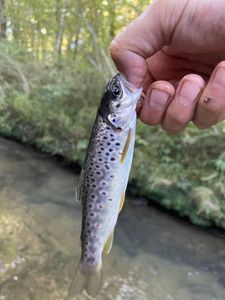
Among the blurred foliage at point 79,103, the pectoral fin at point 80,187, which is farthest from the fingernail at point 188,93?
the blurred foliage at point 79,103

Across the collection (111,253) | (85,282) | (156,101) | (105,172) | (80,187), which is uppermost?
(156,101)

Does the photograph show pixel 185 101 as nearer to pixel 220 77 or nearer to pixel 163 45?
pixel 220 77

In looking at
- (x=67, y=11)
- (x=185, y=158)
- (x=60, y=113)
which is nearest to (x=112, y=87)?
(x=185, y=158)

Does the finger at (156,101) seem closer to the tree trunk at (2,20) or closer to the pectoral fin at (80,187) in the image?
the pectoral fin at (80,187)

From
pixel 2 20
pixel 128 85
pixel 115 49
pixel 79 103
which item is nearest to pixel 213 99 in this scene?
pixel 128 85

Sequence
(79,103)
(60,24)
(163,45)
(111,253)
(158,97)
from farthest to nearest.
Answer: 1. (60,24)
2. (79,103)
3. (111,253)
4. (163,45)
5. (158,97)
